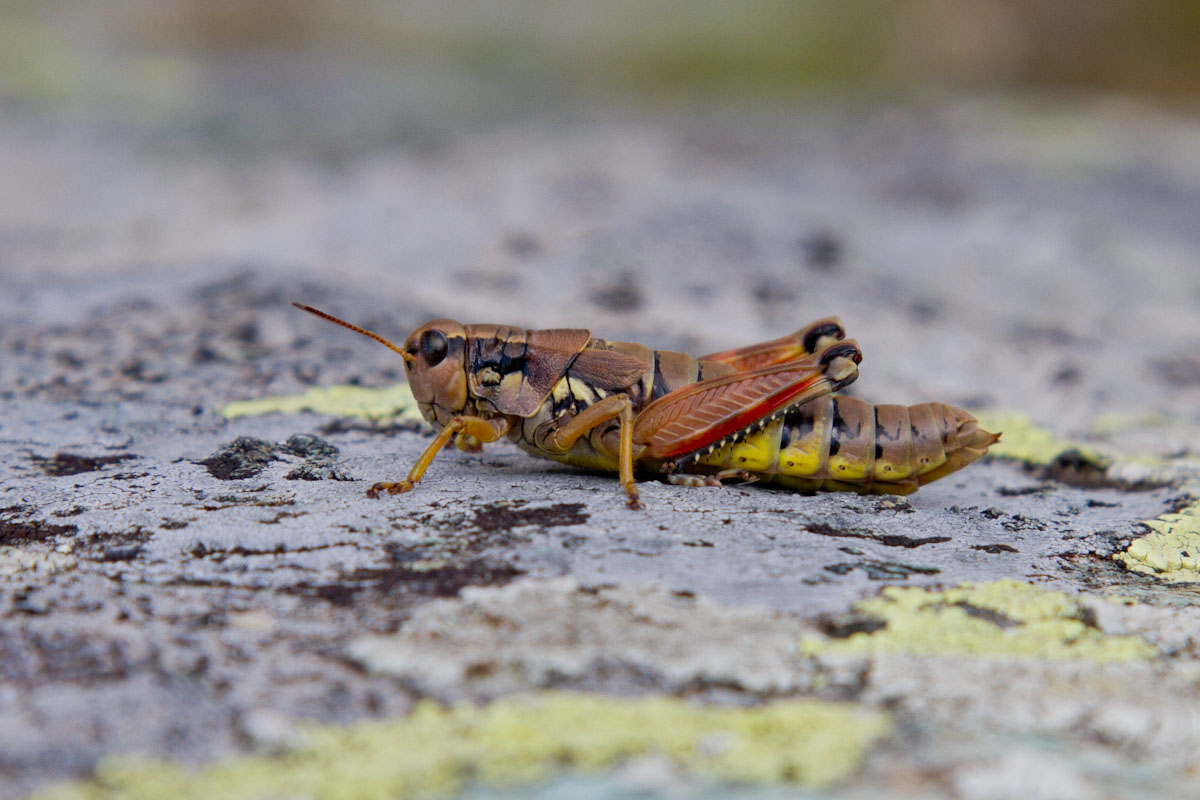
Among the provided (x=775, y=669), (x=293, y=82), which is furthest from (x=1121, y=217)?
(x=293, y=82)

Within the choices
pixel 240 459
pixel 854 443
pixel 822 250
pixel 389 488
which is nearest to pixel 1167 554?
pixel 854 443

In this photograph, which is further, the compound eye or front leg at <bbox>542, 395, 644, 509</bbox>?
the compound eye

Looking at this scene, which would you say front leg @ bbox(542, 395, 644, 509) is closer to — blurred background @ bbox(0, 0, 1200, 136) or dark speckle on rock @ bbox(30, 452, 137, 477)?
dark speckle on rock @ bbox(30, 452, 137, 477)

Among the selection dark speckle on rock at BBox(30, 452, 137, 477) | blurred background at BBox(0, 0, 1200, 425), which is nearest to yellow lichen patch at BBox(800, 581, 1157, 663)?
dark speckle on rock at BBox(30, 452, 137, 477)

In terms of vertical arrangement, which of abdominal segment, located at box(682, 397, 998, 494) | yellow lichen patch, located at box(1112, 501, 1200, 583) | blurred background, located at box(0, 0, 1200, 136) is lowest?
yellow lichen patch, located at box(1112, 501, 1200, 583)

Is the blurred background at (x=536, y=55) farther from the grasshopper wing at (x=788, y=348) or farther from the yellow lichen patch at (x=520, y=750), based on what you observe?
the yellow lichen patch at (x=520, y=750)

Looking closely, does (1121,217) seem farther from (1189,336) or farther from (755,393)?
(755,393)
